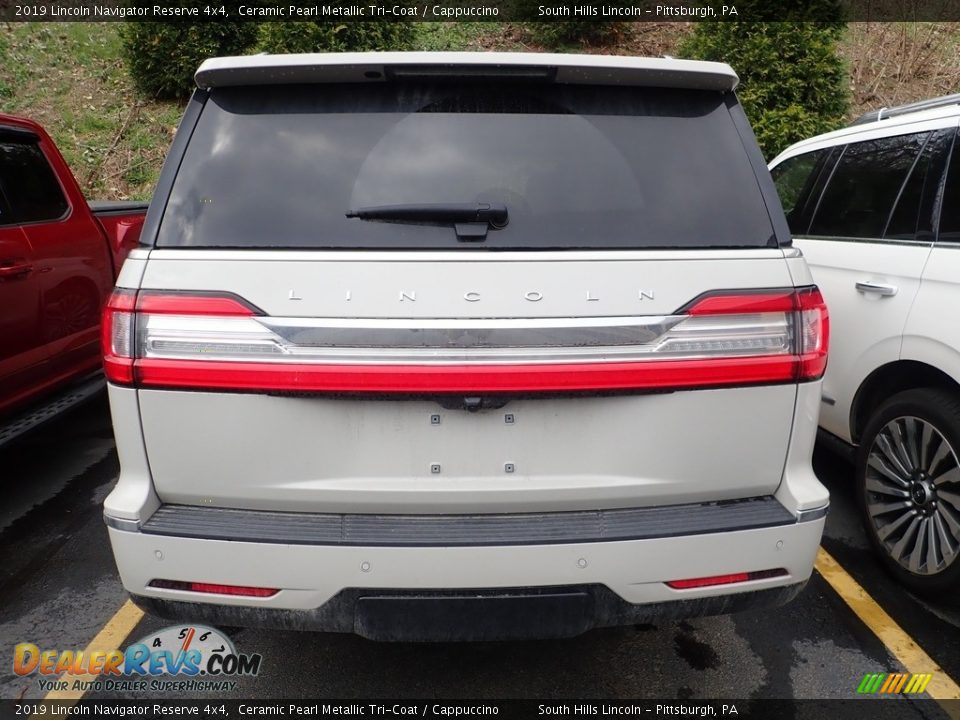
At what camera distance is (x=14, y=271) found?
12.6ft

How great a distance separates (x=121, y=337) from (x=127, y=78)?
47.3ft

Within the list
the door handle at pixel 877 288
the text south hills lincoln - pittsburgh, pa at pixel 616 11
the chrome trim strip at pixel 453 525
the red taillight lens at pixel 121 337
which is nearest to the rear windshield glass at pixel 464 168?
the red taillight lens at pixel 121 337

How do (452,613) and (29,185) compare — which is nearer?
(452,613)

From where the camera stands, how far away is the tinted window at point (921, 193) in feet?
10.2

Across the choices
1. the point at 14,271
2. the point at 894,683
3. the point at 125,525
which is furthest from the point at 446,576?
the point at 14,271

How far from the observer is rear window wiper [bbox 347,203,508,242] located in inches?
75.1

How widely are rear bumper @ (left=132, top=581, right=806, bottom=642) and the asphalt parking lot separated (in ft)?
2.39

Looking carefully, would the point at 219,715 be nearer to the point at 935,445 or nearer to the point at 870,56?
the point at 935,445

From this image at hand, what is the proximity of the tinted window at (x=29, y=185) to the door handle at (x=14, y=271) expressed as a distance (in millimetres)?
346

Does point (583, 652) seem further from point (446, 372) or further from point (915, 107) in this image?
point (915, 107)

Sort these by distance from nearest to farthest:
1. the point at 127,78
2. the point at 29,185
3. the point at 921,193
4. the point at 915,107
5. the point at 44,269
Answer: the point at 921,193 → the point at 915,107 → the point at 44,269 → the point at 29,185 → the point at 127,78

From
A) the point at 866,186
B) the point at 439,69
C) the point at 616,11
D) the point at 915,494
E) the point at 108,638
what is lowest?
the point at 108,638

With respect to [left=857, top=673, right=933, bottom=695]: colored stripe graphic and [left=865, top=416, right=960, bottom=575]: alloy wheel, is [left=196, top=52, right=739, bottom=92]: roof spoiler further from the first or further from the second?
[left=857, top=673, right=933, bottom=695]: colored stripe graphic

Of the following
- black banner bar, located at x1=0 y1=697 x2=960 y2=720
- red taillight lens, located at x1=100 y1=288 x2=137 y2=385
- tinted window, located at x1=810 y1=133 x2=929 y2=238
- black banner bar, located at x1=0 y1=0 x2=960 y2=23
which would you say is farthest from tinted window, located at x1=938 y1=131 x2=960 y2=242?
black banner bar, located at x1=0 y1=0 x2=960 y2=23
